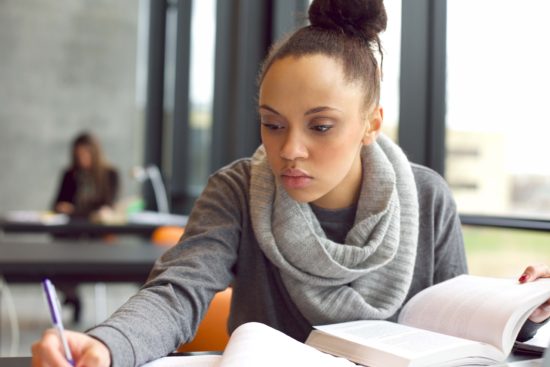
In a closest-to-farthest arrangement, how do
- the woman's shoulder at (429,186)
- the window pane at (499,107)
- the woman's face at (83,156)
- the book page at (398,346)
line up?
the book page at (398,346), the woman's shoulder at (429,186), the window pane at (499,107), the woman's face at (83,156)

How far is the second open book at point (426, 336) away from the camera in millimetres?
830

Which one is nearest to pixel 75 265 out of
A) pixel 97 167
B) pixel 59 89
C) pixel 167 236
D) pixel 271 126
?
pixel 167 236

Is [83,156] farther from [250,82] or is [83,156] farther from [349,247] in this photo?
[349,247]

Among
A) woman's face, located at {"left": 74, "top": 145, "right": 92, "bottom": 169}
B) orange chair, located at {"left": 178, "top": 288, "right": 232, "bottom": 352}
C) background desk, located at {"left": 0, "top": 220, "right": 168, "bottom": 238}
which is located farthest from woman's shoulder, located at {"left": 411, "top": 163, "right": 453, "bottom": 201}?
woman's face, located at {"left": 74, "top": 145, "right": 92, "bottom": 169}

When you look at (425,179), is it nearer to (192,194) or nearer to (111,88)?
(192,194)

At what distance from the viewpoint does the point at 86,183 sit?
5.92m

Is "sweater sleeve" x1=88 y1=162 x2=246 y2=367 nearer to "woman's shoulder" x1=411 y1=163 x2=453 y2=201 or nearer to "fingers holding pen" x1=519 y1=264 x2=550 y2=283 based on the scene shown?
"woman's shoulder" x1=411 y1=163 x2=453 y2=201

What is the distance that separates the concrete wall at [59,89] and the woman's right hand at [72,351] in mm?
6508

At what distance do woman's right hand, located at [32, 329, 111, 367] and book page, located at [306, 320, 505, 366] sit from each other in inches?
11.7

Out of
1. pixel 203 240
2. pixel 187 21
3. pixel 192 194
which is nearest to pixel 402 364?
pixel 203 240

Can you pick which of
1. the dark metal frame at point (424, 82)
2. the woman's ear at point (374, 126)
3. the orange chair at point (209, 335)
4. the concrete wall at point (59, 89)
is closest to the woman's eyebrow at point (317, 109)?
the woman's ear at point (374, 126)

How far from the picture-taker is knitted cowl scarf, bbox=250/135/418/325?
3.84 feet

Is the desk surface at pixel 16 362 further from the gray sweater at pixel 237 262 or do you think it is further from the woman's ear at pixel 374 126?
the woman's ear at pixel 374 126

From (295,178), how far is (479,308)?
1.10 ft
